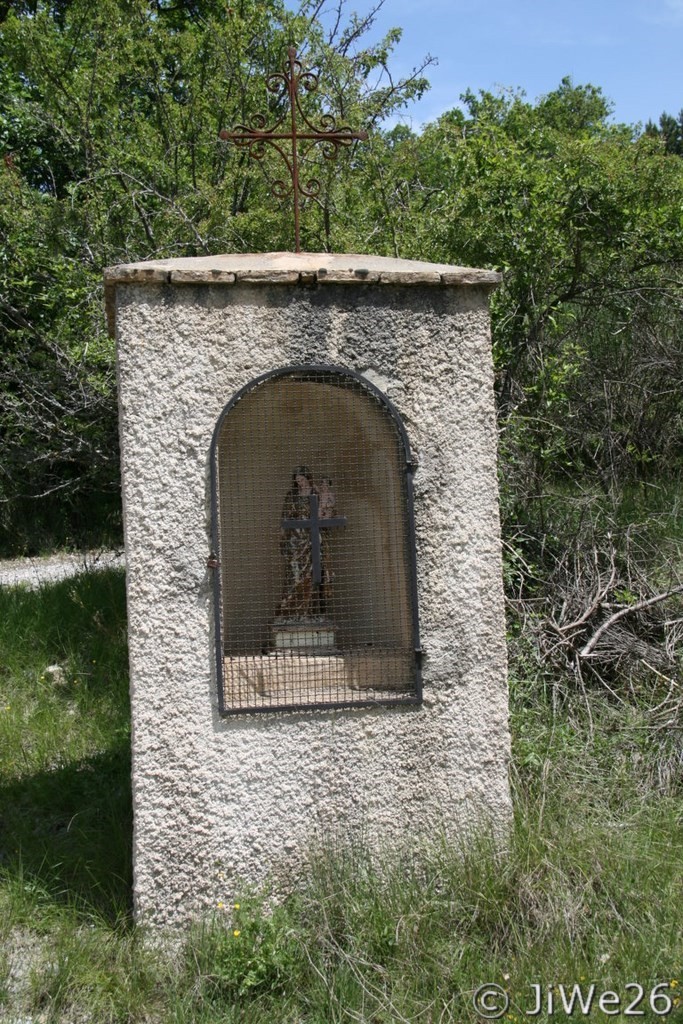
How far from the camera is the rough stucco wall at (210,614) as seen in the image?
3.04 meters

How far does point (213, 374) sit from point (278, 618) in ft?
3.36

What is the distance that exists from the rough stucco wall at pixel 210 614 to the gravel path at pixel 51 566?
14.3ft

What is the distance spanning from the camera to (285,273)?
3.12 m

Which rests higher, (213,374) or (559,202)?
(559,202)

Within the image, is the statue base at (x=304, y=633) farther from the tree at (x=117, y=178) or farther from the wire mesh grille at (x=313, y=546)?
the tree at (x=117, y=178)

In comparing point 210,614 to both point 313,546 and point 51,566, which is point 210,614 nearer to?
point 313,546

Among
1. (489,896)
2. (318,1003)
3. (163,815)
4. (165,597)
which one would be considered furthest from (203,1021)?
(165,597)

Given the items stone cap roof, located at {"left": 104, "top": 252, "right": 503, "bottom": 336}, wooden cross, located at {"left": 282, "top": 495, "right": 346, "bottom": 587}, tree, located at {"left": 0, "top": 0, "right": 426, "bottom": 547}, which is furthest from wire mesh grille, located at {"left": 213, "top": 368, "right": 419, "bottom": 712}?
tree, located at {"left": 0, "top": 0, "right": 426, "bottom": 547}

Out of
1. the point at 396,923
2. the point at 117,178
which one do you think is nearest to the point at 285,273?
the point at 396,923

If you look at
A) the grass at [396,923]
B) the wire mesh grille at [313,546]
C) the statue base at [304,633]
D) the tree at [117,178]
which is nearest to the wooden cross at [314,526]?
the wire mesh grille at [313,546]

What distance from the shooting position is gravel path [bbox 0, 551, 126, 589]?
768cm

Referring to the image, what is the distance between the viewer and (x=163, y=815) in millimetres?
3025

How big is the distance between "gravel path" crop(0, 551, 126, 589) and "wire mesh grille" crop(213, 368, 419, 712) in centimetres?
391

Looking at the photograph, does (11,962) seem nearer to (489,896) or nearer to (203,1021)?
(203,1021)
